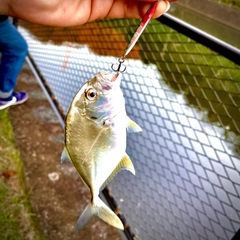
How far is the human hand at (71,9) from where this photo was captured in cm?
145

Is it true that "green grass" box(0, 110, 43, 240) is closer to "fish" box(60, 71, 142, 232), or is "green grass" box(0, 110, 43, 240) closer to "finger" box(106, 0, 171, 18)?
"fish" box(60, 71, 142, 232)

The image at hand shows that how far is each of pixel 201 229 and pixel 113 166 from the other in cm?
253

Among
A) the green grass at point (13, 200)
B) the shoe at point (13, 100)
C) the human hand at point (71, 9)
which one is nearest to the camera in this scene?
the human hand at point (71, 9)

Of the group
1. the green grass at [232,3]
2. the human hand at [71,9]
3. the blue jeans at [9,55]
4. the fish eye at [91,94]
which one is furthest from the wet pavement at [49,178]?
the green grass at [232,3]

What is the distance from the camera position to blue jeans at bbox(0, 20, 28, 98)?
2.92 m

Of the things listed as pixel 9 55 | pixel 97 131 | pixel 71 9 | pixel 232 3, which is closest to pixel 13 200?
pixel 97 131

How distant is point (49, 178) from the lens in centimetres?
258

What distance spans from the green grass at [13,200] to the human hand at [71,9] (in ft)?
4.20

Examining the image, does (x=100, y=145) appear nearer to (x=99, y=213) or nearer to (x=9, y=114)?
(x=99, y=213)

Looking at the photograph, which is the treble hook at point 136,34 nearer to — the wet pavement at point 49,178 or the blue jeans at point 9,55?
the wet pavement at point 49,178

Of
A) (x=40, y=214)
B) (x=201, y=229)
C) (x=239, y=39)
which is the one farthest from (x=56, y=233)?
(x=239, y=39)

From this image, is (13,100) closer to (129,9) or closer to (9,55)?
(9,55)

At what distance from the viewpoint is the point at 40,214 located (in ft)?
7.43

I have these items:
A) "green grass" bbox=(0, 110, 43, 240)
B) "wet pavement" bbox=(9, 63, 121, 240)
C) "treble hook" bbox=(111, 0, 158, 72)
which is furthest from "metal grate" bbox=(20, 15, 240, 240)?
"treble hook" bbox=(111, 0, 158, 72)
